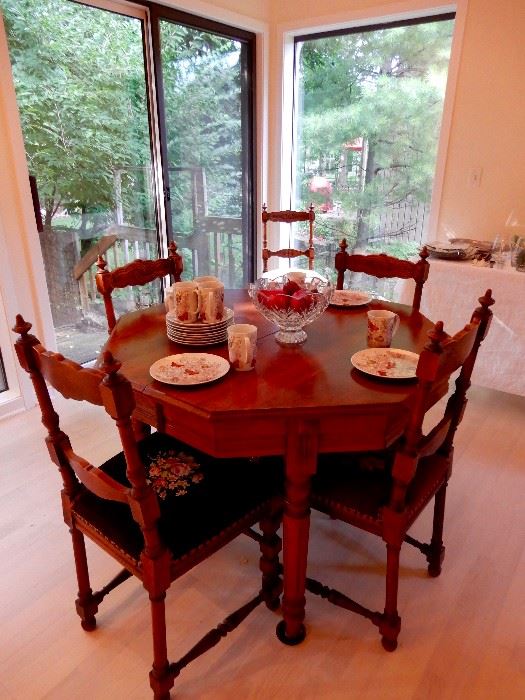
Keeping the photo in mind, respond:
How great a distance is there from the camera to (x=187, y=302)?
152cm

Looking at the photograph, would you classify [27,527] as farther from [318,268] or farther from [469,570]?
[318,268]

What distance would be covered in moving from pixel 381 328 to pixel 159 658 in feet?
3.51

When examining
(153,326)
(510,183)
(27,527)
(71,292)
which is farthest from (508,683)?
(71,292)

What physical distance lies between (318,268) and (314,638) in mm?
3042

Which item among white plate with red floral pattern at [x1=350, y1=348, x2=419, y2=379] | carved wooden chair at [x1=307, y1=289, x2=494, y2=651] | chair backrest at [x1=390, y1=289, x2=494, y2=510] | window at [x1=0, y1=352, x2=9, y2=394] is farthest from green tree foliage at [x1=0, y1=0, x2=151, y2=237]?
chair backrest at [x1=390, y1=289, x2=494, y2=510]

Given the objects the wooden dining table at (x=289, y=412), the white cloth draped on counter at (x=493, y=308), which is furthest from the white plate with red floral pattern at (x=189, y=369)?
the white cloth draped on counter at (x=493, y=308)

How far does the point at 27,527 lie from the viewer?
1874 millimetres

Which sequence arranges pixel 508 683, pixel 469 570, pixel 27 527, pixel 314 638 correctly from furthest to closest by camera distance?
1. pixel 27 527
2. pixel 469 570
3. pixel 314 638
4. pixel 508 683

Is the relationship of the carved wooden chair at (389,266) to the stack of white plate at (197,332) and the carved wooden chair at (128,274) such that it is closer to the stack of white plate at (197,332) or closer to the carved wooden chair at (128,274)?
the carved wooden chair at (128,274)

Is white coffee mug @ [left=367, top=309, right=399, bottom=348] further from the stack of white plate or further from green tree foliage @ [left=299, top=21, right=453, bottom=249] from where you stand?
green tree foliage @ [left=299, top=21, right=453, bottom=249]

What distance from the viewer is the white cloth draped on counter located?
2492 mm

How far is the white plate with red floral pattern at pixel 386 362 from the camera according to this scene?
1303mm

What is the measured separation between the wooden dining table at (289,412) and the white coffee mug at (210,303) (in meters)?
0.10

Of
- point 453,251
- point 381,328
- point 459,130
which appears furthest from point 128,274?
point 459,130
